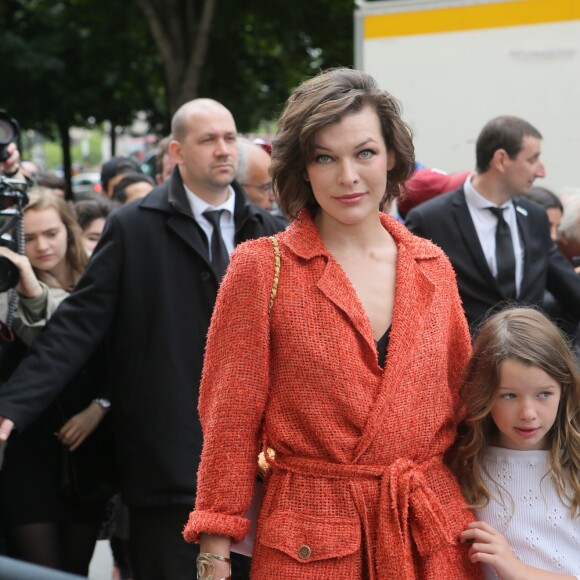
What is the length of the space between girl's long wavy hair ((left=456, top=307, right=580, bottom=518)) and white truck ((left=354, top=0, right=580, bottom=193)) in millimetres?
5490

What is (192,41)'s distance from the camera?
1820 centimetres

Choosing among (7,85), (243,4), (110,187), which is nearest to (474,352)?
(110,187)

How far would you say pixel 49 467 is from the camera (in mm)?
4559

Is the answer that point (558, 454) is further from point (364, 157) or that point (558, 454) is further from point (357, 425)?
point (364, 157)

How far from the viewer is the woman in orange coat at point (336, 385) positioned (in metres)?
2.55

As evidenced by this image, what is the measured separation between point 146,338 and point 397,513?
200cm

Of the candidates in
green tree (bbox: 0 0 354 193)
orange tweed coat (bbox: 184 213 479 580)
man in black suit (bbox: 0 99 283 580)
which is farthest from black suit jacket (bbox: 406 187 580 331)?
green tree (bbox: 0 0 354 193)

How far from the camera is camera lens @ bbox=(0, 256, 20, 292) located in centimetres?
413

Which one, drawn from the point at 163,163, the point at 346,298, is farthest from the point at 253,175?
the point at 346,298

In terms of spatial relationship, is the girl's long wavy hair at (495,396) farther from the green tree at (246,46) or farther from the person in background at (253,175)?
the green tree at (246,46)

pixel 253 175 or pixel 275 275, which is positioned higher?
pixel 275 275

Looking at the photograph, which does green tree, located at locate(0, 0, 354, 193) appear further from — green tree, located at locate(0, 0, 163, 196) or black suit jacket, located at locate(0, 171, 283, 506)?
black suit jacket, located at locate(0, 171, 283, 506)

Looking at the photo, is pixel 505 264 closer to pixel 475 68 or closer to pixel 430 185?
pixel 430 185

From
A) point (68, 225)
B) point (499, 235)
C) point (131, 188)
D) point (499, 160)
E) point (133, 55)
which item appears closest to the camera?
point (68, 225)
